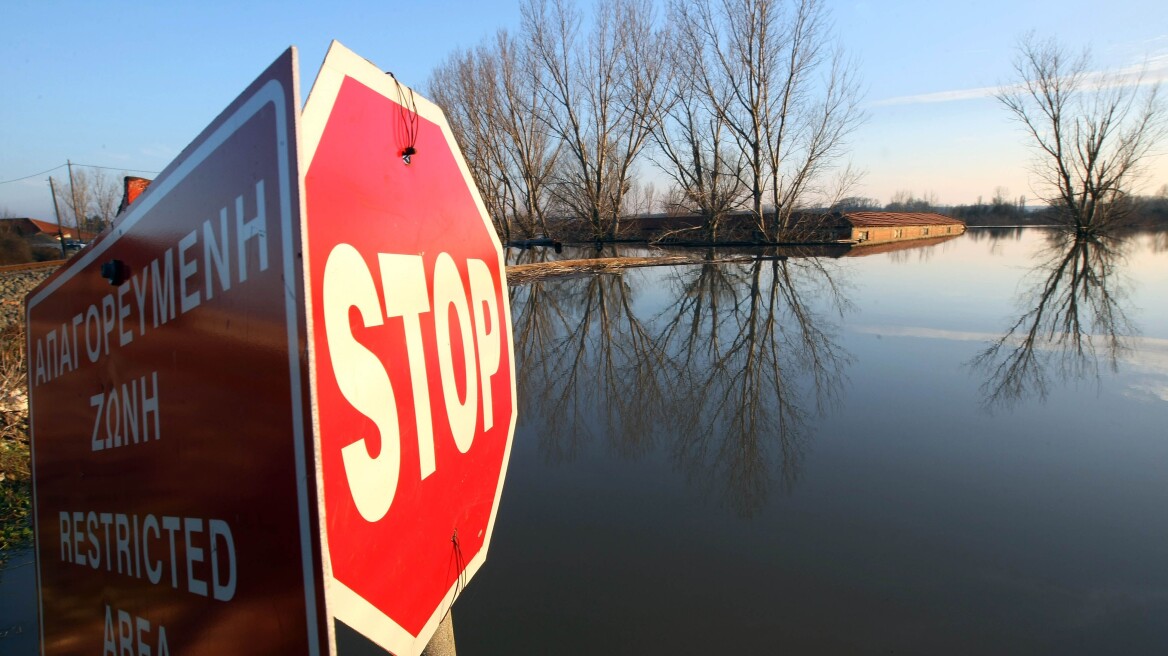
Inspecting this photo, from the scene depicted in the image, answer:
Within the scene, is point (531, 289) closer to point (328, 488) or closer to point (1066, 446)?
point (1066, 446)

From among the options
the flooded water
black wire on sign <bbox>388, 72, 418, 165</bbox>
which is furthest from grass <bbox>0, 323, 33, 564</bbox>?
black wire on sign <bbox>388, 72, 418, 165</bbox>

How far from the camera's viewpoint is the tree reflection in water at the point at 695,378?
4.69 meters

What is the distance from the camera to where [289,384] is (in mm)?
719

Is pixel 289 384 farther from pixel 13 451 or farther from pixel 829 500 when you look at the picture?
pixel 13 451

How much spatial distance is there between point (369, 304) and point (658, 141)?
31287 millimetres

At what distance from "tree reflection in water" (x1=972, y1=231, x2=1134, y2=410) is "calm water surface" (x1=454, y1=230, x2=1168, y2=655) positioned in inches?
Answer: 2.4

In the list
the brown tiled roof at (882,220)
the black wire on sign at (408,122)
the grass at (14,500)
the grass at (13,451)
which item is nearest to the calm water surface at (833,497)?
the black wire on sign at (408,122)

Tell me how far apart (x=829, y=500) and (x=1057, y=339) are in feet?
23.1

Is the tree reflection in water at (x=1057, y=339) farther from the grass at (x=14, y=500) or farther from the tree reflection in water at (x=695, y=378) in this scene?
the grass at (x=14, y=500)

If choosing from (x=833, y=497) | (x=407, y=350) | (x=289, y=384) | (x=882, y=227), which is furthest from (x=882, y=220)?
(x=289, y=384)

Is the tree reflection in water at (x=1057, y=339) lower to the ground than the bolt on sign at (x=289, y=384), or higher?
lower

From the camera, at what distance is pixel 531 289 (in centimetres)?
1466

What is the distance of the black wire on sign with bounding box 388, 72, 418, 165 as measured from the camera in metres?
1.03

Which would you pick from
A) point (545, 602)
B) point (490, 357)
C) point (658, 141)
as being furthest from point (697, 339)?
point (658, 141)
